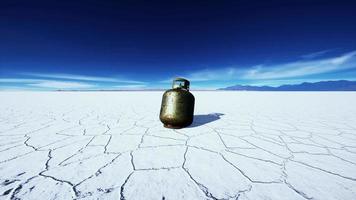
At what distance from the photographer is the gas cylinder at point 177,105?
2.85 meters

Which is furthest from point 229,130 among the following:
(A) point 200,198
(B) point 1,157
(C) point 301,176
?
(B) point 1,157

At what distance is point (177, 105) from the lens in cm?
287

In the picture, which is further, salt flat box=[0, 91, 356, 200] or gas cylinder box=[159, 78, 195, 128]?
gas cylinder box=[159, 78, 195, 128]

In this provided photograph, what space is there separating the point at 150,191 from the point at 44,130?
115 inches

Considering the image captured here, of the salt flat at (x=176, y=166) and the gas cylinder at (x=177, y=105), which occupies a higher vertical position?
the gas cylinder at (x=177, y=105)

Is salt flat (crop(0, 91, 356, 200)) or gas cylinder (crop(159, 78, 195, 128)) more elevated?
gas cylinder (crop(159, 78, 195, 128))

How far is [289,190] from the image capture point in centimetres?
131

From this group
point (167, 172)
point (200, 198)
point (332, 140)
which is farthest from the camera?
point (332, 140)

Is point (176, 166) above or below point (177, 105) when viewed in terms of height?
below

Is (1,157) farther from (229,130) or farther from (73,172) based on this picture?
(229,130)

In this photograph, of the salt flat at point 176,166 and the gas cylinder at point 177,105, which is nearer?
the salt flat at point 176,166

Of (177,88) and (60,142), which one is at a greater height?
(177,88)

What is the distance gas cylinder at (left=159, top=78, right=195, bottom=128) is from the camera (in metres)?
2.85

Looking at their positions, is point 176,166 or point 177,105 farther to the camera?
point 177,105
